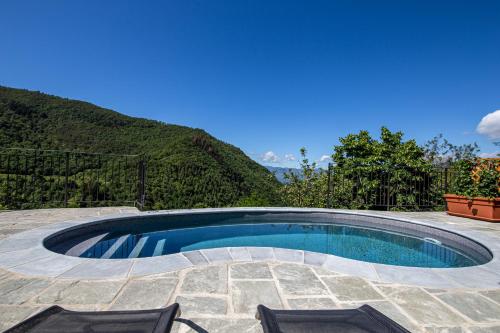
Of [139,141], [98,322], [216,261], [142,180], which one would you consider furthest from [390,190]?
[139,141]

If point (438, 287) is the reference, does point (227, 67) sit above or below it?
above

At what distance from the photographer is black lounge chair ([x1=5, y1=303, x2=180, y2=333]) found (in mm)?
1164

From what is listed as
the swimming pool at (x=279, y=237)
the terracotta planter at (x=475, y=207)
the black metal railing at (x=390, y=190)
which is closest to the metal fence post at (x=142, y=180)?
the swimming pool at (x=279, y=237)

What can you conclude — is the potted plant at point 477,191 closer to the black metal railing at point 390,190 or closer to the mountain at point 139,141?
the black metal railing at point 390,190

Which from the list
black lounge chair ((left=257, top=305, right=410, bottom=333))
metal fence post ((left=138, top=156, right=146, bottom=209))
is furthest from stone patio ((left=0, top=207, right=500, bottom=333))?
metal fence post ((left=138, top=156, right=146, bottom=209))

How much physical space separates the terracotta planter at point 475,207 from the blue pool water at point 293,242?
2043 millimetres

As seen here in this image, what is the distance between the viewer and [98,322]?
124 cm

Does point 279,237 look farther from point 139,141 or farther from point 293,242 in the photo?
point 139,141

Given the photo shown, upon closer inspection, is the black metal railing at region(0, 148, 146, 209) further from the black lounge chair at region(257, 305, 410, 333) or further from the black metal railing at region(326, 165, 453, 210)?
the black metal railing at region(326, 165, 453, 210)

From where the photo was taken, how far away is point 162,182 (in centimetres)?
1173

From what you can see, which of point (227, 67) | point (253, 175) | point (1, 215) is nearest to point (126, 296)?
point (1, 215)

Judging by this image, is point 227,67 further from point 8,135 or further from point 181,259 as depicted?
point 8,135

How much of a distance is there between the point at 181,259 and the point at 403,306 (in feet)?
6.80

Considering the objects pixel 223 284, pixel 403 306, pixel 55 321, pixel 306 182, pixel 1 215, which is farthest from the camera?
pixel 306 182
